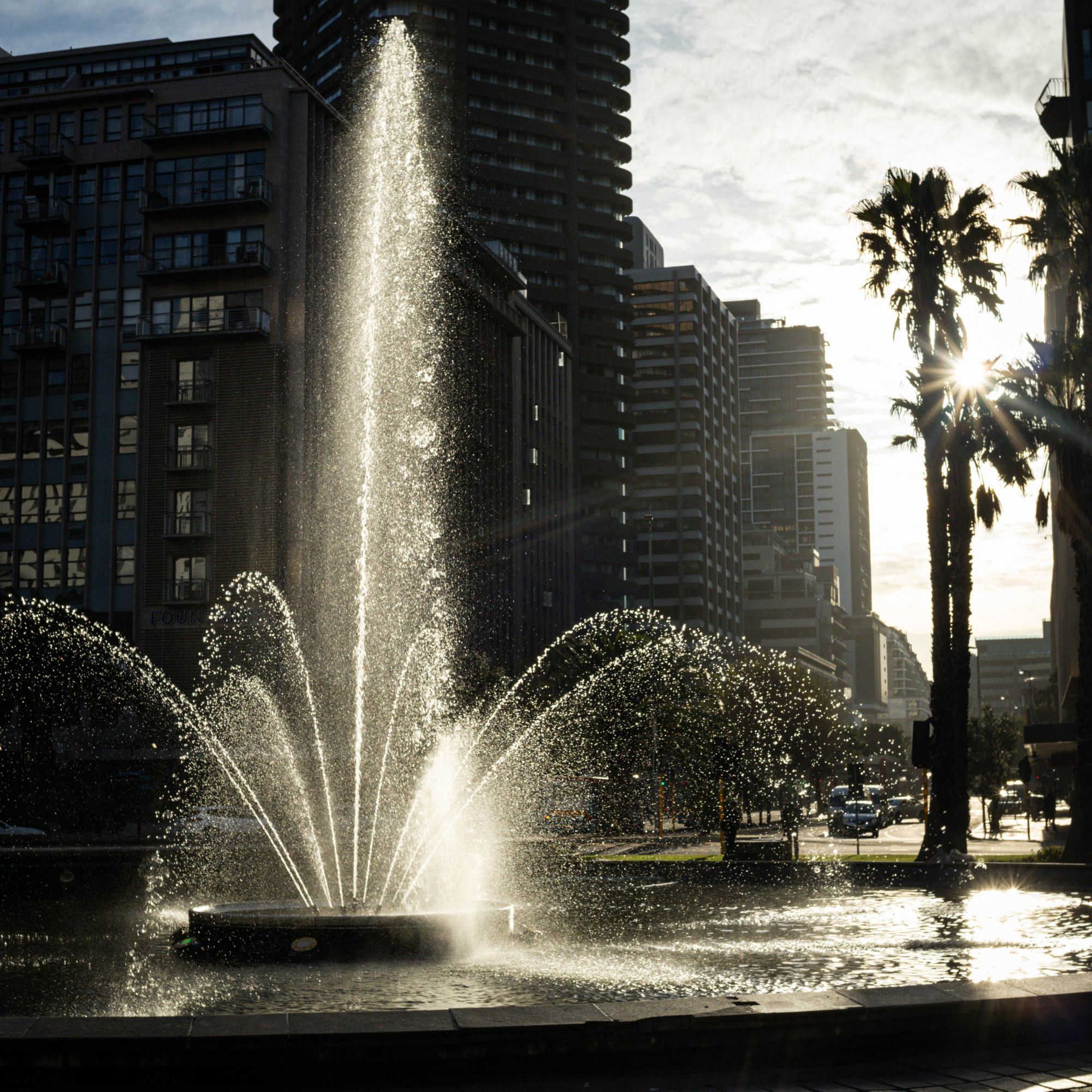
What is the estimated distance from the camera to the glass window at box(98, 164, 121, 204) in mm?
63812

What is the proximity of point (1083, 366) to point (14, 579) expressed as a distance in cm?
5072

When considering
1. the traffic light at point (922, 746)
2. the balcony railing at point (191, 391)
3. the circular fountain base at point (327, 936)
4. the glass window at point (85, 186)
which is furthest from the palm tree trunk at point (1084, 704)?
the glass window at point (85, 186)

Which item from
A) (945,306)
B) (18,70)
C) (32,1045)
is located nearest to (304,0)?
(18,70)

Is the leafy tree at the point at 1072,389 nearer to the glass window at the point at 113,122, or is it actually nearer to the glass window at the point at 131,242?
the glass window at the point at 131,242

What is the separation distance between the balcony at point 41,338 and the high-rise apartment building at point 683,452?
75318mm

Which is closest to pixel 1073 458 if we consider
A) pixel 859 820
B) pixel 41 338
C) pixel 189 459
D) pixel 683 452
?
pixel 859 820

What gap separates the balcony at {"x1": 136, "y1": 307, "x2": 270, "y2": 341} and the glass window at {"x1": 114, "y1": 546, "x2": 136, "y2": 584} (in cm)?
971

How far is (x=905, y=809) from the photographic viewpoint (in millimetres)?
71250

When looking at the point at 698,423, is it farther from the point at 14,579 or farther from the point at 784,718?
the point at 14,579

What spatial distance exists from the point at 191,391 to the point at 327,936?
52036 mm

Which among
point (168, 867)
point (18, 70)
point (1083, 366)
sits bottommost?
point (168, 867)

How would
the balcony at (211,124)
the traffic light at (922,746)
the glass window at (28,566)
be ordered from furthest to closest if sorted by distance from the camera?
the glass window at (28,566), the balcony at (211,124), the traffic light at (922,746)

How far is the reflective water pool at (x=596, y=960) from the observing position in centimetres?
1017

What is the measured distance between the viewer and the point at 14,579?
62.3 metres
